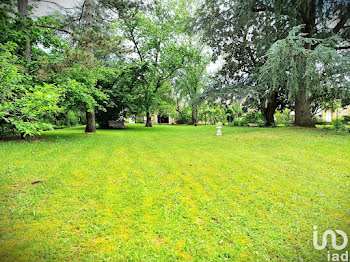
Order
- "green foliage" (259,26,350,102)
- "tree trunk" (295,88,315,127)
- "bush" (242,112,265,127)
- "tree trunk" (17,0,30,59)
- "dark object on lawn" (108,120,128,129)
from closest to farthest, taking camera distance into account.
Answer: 1. "tree trunk" (17,0,30,59)
2. "green foliage" (259,26,350,102)
3. "tree trunk" (295,88,315,127)
4. "dark object on lawn" (108,120,128,129)
5. "bush" (242,112,265,127)

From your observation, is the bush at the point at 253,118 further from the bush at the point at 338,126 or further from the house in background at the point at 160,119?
the house in background at the point at 160,119

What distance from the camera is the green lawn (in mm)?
→ 1767

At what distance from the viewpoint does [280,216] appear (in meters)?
2.35

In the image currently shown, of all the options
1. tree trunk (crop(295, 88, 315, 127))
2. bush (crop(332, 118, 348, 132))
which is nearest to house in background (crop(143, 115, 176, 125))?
bush (crop(332, 118, 348, 132))

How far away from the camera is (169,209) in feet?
8.21

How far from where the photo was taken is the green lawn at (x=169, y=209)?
1767mm

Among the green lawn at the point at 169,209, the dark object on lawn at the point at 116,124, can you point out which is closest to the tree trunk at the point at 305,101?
the green lawn at the point at 169,209

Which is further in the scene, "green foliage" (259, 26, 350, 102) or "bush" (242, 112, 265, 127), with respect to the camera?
"bush" (242, 112, 265, 127)

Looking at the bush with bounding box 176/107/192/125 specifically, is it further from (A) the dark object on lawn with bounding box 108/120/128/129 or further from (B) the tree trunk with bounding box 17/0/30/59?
(B) the tree trunk with bounding box 17/0/30/59

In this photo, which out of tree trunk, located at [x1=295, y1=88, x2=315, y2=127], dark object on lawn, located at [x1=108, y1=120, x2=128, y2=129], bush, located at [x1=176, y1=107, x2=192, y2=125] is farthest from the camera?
bush, located at [x1=176, y1=107, x2=192, y2=125]

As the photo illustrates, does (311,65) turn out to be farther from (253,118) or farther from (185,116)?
(185,116)

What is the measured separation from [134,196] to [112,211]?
0.49 metres

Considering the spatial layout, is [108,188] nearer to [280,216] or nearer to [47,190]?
[47,190]

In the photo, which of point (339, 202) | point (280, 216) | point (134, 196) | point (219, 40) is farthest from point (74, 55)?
point (219, 40)
